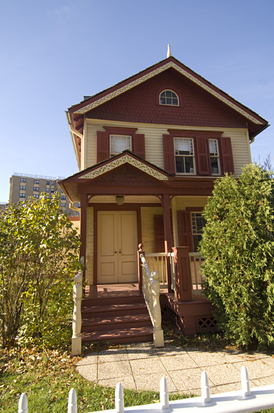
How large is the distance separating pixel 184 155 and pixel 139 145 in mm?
1865

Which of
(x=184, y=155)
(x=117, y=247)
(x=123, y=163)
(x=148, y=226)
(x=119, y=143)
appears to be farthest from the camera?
(x=184, y=155)

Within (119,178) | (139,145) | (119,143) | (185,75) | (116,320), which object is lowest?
(116,320)

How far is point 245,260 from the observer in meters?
4.46

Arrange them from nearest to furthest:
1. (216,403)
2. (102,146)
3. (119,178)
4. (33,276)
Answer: (216,403) → (33,276) → (119,178) → (102,146)

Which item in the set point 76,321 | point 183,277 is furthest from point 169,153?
point 76,321

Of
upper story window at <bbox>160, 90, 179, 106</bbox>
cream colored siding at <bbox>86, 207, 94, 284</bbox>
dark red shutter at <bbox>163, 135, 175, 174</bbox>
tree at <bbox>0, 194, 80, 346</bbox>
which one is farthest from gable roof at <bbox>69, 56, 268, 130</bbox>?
tree at <bbox>0, 194, 80, 346</bbox>

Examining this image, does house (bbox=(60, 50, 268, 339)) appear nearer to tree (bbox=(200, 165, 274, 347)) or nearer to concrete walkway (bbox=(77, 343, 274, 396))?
tree (bbox=(200, 165, 274, 347))

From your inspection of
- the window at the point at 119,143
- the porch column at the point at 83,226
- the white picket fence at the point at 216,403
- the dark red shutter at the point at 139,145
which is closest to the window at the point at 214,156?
the dark red shutter at the point at 139,145

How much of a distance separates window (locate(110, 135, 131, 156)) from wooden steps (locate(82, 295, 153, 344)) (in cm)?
545

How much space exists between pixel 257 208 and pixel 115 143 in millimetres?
6203

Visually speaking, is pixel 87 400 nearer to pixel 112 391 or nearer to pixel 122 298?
pixel 112 391

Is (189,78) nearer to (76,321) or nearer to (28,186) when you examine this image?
(76,321)

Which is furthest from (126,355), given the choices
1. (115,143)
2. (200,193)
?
(115,143)

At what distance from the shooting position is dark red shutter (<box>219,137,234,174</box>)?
32.0 feet
